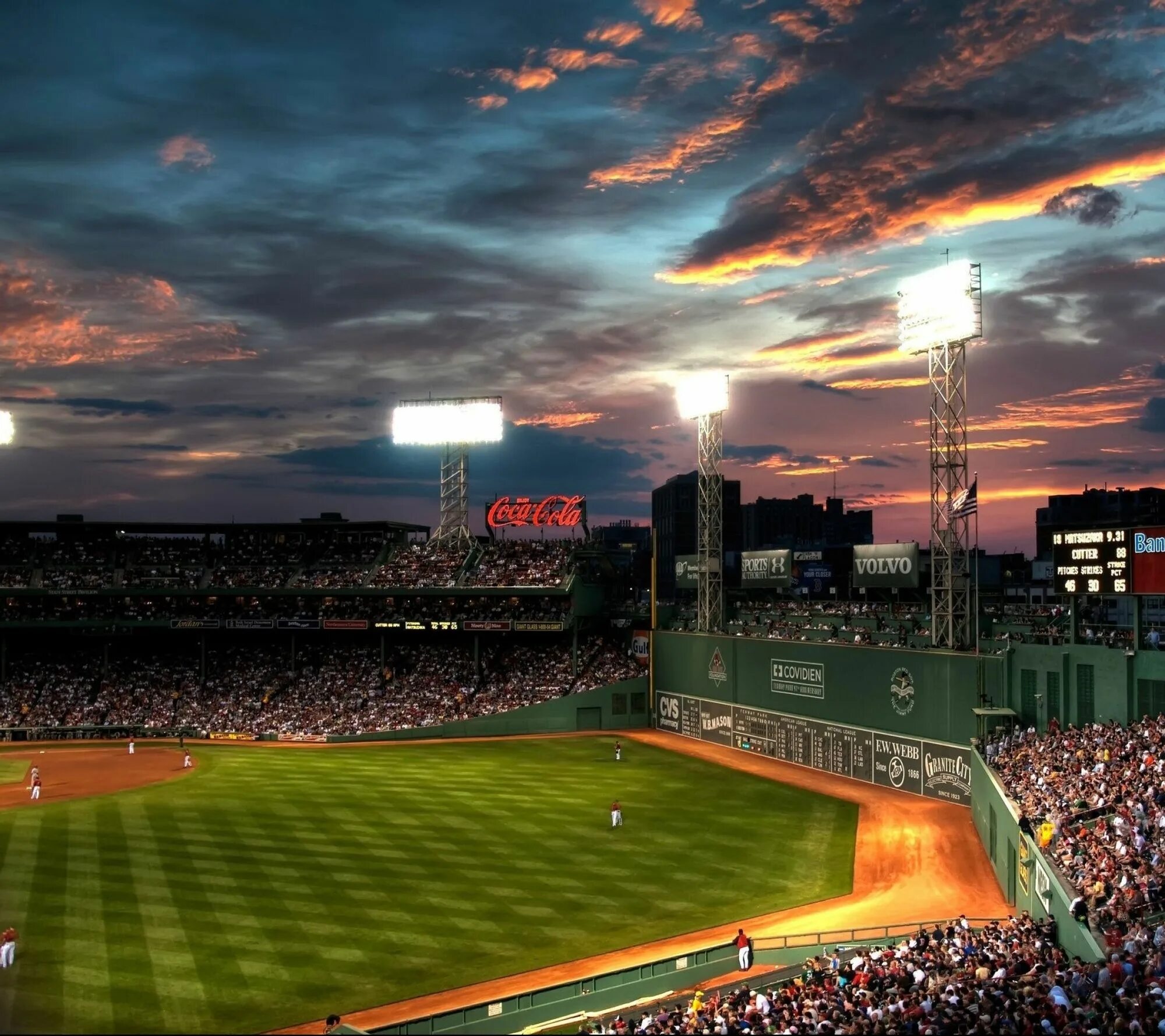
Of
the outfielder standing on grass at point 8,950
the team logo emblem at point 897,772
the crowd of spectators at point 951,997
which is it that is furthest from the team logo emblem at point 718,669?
the outfielder standing on grass at point 8,950

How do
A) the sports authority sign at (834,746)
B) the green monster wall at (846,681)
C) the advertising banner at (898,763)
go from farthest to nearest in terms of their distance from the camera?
the advertising banner at (898,763) → the sports authority sign at (834,746) → the green monster wall at (846,681)

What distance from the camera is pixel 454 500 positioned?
7544cm

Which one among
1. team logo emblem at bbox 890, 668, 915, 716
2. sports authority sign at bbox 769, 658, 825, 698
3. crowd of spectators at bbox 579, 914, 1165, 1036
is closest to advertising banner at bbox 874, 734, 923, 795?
team logo emblem at bbox 890, 668, 915, 716

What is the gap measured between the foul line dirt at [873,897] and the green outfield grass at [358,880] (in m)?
0.55

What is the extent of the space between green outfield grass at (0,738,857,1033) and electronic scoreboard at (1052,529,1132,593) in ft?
38.1

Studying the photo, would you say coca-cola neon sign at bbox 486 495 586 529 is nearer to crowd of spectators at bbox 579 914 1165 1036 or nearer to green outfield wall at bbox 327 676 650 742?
green outfield wall at bbox 327 676 650 742

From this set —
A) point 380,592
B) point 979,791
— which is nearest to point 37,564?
point 380,592

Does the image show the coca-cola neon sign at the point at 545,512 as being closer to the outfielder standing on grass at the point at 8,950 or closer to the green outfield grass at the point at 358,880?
the green outfield grass at the point at 358,880

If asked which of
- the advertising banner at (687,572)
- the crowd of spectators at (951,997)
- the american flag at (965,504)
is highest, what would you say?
the american flag at (965,504)

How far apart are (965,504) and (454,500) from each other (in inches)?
1640

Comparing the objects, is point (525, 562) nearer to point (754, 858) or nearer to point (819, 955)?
point (754, 858)

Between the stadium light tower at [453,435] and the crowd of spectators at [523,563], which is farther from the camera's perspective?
the stadium light tower at [453,435]

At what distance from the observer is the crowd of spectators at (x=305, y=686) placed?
63.6m

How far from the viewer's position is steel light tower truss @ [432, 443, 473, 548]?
244ft
